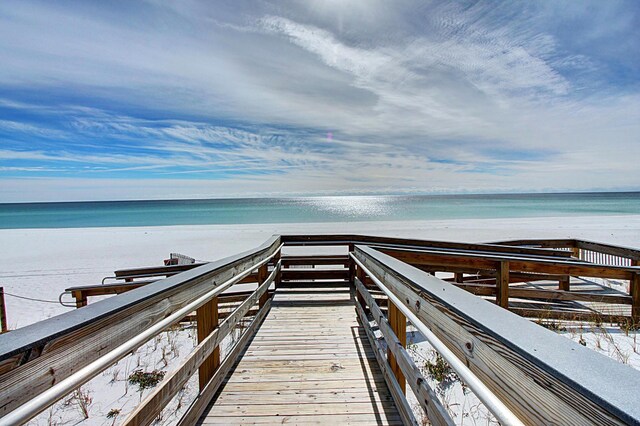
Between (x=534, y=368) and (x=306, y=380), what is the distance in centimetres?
240

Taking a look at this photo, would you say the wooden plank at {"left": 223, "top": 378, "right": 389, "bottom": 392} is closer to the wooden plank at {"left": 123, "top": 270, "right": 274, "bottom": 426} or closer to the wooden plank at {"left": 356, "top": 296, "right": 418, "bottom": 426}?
the wooden plank at {"left": 356, "top": 296, "right": 418, "bottom": 426}

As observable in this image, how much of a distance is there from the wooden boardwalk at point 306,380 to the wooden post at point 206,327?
7.8 inches

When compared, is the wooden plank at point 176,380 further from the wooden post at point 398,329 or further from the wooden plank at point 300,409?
the wooden post at point 398,329

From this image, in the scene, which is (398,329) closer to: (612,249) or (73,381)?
(73,381)

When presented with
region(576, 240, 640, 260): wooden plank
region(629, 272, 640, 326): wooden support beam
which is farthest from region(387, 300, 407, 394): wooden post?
region(576, 240, 640, 260): wooden plank

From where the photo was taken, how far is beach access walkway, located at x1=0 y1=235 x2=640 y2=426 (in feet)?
3.03

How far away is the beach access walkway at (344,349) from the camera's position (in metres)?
0.92

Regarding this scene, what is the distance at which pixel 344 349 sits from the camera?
3576mm

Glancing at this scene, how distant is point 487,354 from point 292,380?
2.20 metres

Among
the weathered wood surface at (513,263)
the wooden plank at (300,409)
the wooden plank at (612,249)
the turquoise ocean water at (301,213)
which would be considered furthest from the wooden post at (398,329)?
the turquoise ocean water at (301,213)

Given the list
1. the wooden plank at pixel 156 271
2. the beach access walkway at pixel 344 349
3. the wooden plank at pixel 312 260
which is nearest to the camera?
the beach access walkway at pixel 344 349

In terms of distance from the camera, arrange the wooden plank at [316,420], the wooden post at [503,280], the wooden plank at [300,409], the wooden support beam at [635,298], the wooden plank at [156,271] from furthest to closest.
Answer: the wooden plank at [156,271]
the wooden support beam at [635,298]
the wooden post at [503,280]
the wooden plank at [300,409]
the wooden plank at [316,420]

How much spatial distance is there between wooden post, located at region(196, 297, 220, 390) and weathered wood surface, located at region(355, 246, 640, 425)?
5.92 feet

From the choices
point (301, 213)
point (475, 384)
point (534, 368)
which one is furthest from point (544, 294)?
point (301, 213)
